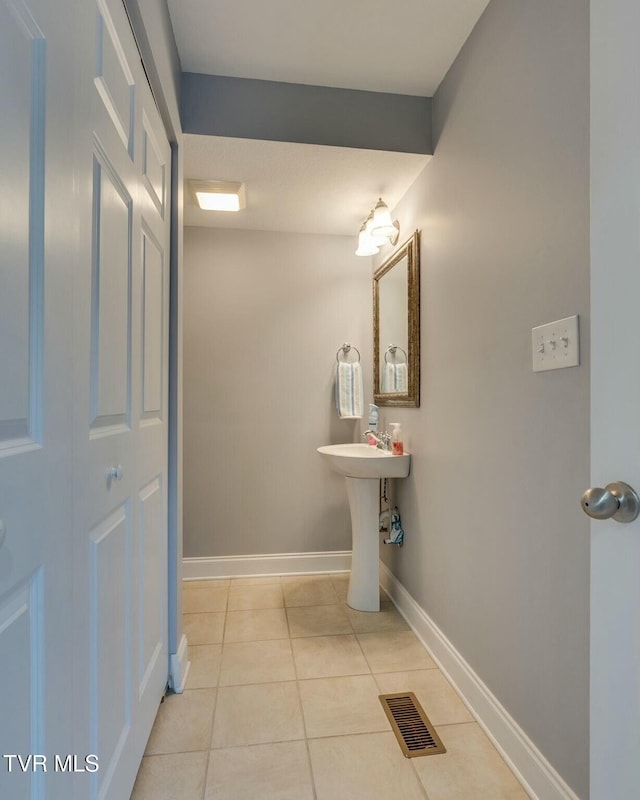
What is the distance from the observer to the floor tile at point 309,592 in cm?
238

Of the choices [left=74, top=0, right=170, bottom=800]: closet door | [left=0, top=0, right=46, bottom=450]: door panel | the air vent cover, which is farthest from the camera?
the air vent cover

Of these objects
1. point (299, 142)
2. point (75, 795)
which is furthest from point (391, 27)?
point (75, 795)

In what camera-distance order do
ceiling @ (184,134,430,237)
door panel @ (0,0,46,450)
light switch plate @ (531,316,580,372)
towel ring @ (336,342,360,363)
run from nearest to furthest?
1. door panel @ (0,0,46,450)
2. light switch plate @ (531,316,580,372)
3. ceiling @ (184,134,430,237)
4. towel ring @ (336,342,360,363)

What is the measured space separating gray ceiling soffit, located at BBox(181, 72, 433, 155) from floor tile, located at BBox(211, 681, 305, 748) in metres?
2.19

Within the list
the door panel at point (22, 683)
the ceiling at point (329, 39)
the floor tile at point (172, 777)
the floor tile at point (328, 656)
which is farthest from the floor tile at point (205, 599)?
the ceiling at point (329, 39)

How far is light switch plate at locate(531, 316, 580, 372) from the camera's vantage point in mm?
1058

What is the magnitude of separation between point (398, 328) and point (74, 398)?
1851 millimetres

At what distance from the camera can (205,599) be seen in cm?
243

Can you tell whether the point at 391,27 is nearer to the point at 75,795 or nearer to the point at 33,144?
the point at 33,144

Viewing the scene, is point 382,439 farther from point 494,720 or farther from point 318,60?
point 318,60

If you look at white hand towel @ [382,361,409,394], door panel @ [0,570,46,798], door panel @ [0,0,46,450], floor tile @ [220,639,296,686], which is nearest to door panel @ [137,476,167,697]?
floor tile @ [220,639,296,686]

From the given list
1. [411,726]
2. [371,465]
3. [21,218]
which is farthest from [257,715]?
[21,218]

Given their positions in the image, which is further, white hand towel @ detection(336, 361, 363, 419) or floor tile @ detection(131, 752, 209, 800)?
white hand towel @ detection(336, 361, 363, 419)

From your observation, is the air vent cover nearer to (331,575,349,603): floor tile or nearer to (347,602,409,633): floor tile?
(347,602,409,633): floor tile
